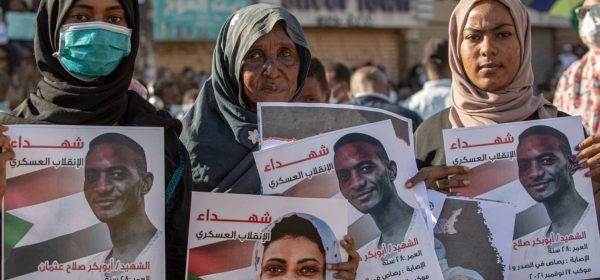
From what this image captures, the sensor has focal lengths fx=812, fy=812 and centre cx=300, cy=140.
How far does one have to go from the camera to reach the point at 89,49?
2.45 meters

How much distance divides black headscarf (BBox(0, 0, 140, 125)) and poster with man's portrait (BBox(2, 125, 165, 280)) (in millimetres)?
56

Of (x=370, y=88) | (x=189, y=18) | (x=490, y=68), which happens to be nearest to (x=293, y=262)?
(x=490, y=68)

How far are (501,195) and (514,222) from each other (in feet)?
0.33

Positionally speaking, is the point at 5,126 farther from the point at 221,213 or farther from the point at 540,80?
the point at 540,80

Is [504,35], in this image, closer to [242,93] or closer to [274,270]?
[242,93]

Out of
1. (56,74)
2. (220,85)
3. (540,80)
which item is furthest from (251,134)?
(540,80)

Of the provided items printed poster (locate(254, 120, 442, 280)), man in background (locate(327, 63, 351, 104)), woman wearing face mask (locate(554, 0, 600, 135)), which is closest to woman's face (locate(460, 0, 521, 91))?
printed poster (locate(254, 120, 442, 280))

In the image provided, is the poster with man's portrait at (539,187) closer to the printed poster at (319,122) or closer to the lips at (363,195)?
the printed poster at (319,122)

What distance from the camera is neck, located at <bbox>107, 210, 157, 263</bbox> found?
2.35m

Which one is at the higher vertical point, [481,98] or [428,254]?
[481,98]

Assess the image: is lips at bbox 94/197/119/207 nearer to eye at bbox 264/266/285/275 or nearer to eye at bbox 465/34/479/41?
eye at bbox 264/266/285/275

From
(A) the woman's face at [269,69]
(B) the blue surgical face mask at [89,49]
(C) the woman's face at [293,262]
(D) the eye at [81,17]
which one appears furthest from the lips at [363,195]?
(D) the eye at [81,17]

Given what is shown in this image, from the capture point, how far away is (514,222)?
8.69 ft

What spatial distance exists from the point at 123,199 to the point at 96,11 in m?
0.60
